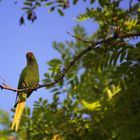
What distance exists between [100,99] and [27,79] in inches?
112

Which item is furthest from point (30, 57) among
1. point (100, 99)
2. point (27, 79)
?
point (100, 99)

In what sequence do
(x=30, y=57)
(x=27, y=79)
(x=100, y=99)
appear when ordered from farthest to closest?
1. (x=100, y=99)
2. (x=27, y=79)
3. (x=30, y=57)

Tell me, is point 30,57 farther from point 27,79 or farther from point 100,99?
point 100,99

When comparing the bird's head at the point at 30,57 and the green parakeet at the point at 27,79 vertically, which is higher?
the bird's head at the point at 30,57

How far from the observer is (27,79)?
4336 mm

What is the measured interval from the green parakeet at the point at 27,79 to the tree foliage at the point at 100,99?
28 cm

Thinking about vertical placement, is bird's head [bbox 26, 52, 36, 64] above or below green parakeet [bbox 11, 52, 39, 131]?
above

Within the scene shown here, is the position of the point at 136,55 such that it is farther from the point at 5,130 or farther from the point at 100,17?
the point at 5,130

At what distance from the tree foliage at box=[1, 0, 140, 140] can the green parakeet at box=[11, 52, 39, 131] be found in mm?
281

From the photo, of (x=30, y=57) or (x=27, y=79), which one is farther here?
(x=27, y=79)

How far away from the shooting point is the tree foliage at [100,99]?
4723 millimetres

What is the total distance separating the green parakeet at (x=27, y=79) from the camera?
4147 millimetres

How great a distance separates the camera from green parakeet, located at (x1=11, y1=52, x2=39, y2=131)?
4.15 meters

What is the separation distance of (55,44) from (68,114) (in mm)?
5989
